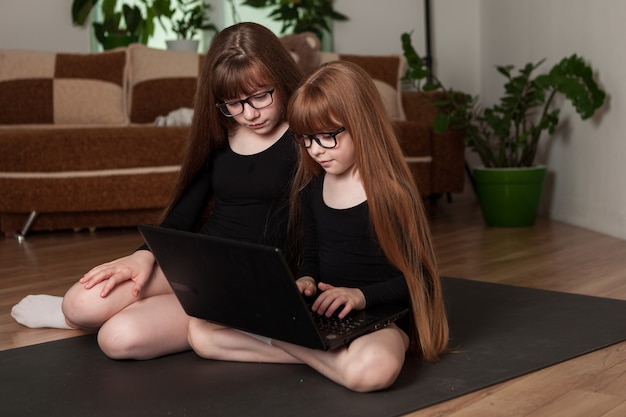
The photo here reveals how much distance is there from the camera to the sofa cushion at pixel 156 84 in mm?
3871

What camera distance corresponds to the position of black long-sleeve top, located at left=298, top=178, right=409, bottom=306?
1.56 m

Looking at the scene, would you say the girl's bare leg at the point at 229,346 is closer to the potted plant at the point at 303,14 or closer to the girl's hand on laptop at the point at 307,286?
the girl's hand on laptop at the point at 307,286

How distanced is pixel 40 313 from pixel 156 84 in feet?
6.67

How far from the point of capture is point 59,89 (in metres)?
3.80

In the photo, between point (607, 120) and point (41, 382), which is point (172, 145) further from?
point (41, 382)

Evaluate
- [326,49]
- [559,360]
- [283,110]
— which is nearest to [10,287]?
[283,110]

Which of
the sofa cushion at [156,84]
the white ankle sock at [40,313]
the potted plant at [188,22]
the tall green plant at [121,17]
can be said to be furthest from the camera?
the potted plant at [188,22]

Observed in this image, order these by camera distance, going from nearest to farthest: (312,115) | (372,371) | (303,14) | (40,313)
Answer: (372,371) < (312,115) < (40,313) < (303,14)

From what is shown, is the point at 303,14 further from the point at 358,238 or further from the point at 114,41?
the point at 358,238

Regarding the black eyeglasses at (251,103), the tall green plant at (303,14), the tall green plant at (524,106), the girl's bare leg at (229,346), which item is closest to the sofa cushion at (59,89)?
the tall green plant at (303,14)

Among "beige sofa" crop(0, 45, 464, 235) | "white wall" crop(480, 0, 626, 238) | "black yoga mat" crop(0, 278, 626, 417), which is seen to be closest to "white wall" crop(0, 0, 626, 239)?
"white wall" crop(480, 0, 626, 238)

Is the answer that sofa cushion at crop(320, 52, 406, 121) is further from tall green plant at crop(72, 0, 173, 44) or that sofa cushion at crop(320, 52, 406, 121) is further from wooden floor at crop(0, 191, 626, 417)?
tall green plant at crop(72, 0, 173, 44)

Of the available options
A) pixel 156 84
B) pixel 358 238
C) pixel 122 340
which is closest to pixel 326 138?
pixel 358 238

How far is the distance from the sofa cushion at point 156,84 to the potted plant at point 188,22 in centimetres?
50
